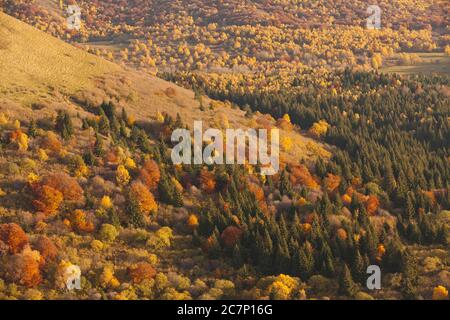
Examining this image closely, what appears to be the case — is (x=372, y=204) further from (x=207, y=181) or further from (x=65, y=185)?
(x=65, y=185)

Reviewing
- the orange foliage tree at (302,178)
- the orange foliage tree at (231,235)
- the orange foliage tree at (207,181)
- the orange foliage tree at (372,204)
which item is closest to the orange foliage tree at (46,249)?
the orange foliage tree at (231,235)

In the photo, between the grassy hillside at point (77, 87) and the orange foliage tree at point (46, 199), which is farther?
the grassy hillside at point (77, 87)

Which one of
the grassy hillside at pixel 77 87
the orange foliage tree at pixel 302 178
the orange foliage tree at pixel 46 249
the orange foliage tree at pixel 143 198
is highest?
the grassy hillside at pixel 77 87

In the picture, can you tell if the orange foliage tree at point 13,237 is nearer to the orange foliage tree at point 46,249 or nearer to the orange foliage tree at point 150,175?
the orange foliage tree at point 46,249

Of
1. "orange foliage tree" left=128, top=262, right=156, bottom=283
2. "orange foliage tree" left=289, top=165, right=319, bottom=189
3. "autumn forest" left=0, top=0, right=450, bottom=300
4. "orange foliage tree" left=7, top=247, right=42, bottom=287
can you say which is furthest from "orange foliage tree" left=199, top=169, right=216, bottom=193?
"orange foliage tree" left=7, top=247, right=42, bottom=287

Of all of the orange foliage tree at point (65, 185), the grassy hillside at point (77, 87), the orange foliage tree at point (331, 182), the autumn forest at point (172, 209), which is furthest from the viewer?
the grassy hillside at point (77, 87)

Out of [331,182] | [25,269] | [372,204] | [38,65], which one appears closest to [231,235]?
[25,269]

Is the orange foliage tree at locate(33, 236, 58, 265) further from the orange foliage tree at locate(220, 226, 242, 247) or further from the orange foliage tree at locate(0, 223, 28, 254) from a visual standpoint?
the orange foliage tree at locate(220, 226, 242, 247)
